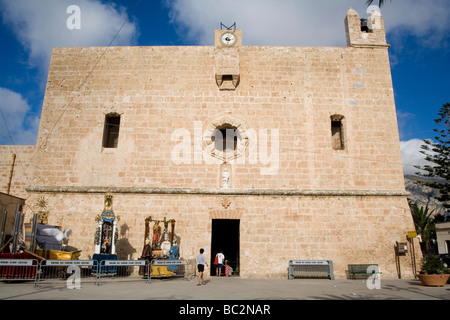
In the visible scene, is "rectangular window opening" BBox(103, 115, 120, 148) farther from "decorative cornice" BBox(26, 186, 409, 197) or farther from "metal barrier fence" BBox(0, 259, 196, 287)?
"metal barrier fence" BBox(0, 259, 196, 287)

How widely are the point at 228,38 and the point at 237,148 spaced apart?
469 centimetres

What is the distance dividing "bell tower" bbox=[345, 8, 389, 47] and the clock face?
16.0 ft

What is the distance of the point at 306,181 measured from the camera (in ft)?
39.1

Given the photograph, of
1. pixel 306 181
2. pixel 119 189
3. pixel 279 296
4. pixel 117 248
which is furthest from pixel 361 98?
pixel 117 248

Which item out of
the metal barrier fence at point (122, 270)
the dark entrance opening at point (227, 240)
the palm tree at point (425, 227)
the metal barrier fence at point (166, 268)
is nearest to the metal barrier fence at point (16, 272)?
the metal barrier fence at point (122, 270)

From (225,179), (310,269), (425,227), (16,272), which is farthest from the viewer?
(425,227)

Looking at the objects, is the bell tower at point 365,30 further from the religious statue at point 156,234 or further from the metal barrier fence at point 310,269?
the religious statue at point 156,234

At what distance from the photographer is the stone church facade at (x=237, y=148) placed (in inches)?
Result: 450

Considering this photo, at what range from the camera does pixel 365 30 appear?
45.6 feet

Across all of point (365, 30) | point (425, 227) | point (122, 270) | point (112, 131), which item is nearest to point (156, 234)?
point (122, 270)

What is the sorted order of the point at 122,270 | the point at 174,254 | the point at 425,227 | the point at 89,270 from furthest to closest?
the point at 425,227 → the point at 122,270 → the point at 89,270 → the point at 174,254

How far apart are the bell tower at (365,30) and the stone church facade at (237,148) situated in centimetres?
5

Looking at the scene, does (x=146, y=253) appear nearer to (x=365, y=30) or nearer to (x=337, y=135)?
(x=337, y=135)

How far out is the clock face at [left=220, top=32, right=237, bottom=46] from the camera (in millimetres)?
13166
